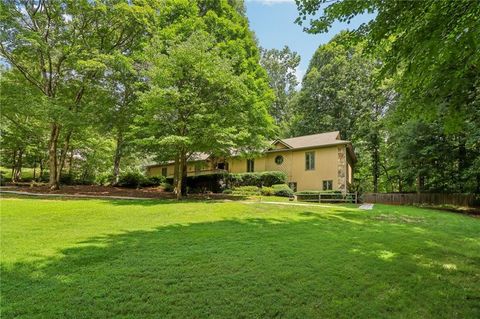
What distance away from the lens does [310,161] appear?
24922 mm

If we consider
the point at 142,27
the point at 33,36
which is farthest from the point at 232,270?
the point at 142,27

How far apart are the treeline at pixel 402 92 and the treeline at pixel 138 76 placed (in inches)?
262

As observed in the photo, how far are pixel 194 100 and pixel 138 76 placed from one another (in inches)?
275

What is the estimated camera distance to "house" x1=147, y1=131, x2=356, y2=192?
23.2 meters

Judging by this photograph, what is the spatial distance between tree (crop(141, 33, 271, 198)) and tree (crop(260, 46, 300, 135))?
28105 millimetres

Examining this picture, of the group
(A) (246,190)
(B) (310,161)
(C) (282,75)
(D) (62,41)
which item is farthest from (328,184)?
(C) (282,75)

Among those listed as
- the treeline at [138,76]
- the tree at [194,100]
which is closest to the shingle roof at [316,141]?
the treeline at [138,76]

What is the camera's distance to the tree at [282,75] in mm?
44562

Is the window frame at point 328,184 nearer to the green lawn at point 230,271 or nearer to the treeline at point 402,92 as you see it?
the treeline at point 402,92

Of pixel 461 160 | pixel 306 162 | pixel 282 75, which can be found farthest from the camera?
pixel 282 75

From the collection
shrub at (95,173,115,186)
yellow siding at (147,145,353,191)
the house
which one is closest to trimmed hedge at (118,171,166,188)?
the house

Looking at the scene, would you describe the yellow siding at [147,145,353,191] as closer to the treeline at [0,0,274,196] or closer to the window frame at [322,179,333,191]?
the window frame at [322,179,333,191]

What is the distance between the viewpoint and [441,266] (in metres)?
5.52

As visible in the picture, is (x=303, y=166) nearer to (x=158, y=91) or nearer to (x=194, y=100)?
(x=194, y=100)
